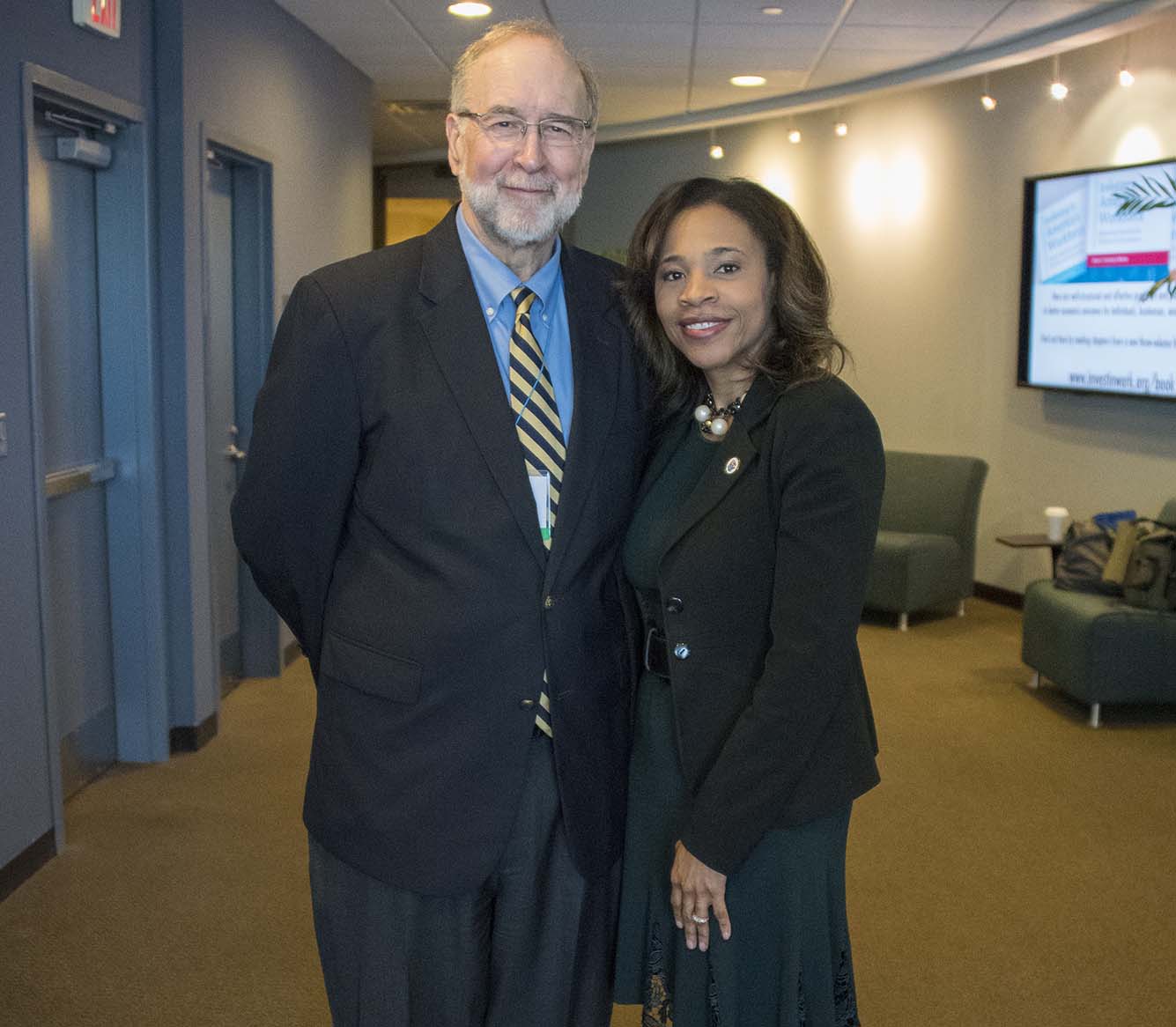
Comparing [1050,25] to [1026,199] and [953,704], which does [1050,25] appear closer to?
[1026,199]

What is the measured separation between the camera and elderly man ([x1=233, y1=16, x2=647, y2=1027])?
1.87 meters

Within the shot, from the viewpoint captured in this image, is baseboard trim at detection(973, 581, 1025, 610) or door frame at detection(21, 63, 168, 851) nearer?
door frame at detection(21, 63, 168, 851)

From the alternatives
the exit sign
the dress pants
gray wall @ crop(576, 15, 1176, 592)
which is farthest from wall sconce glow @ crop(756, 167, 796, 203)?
the dress pants

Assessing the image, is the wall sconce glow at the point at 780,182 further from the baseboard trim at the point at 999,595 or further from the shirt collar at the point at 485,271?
the shirt collar at the point at 485,271

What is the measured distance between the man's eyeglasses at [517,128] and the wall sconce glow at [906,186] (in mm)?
6639

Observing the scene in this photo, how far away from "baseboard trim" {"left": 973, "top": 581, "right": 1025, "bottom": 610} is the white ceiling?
2916mm

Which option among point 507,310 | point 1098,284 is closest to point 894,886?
point 507,310

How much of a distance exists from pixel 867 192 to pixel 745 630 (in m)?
7.25

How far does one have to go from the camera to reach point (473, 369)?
74.5 inches

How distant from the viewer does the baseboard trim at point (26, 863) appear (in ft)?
11.8

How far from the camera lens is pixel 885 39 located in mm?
6570

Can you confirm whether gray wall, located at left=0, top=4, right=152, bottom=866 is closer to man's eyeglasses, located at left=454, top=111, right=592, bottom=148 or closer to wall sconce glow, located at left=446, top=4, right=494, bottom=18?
man's eyeglasses, located at left=454, top=111, right=592, bottom=148

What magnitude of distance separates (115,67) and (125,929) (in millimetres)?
2648

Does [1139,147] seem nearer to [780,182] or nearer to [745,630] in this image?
[780,182]
